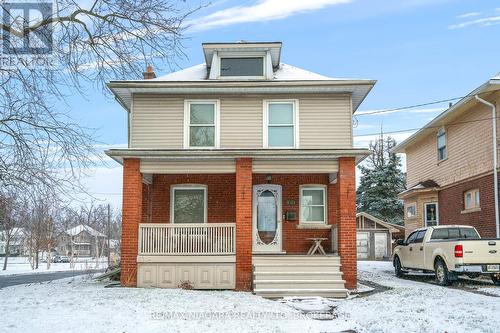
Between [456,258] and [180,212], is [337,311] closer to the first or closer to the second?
[456,258]

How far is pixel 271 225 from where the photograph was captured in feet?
58.3

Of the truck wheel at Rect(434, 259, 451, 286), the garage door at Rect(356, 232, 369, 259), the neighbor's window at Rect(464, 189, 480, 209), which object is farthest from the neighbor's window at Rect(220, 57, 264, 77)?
the garage door at Rect(356, 232, 369, 259)

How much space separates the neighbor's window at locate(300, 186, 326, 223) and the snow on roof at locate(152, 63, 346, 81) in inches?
150

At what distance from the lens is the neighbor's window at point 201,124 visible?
16.6 m

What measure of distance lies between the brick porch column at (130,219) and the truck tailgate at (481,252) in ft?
30.2

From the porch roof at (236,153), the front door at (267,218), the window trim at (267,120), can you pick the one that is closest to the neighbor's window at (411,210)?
the front door at (267,218)

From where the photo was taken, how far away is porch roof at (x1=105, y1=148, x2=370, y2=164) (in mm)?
14952

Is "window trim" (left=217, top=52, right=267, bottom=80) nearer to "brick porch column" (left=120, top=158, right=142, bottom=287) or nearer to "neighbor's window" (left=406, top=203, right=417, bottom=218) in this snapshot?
"brick porch column" (left=120, top=158, right=142, bottom=287)

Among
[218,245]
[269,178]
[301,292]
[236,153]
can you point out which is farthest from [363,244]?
[301,292]

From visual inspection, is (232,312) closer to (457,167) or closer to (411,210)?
(457,167)

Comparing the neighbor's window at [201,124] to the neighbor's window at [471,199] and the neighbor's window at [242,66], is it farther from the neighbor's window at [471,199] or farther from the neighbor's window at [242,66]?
the neighbor's window at [471,199]

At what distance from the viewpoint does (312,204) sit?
59.1 ft

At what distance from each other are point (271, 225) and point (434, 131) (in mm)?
10609

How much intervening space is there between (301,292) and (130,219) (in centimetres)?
534
